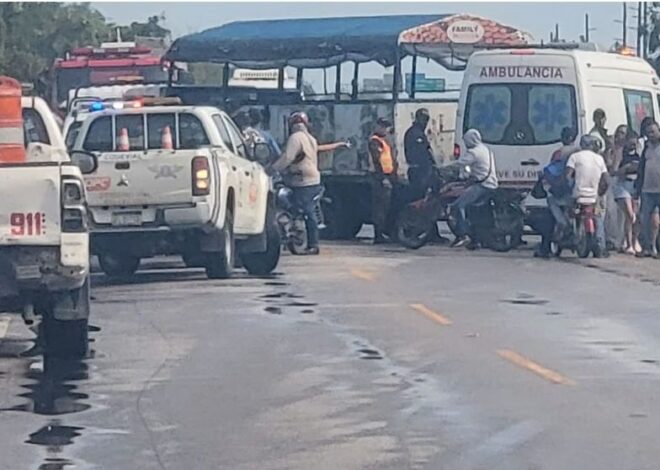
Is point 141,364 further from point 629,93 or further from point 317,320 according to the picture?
point 629,93

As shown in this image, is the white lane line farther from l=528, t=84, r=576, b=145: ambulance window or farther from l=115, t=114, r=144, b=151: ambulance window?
l=528, t=84, r=576, b=145: ambulance window

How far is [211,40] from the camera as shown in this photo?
3334cm

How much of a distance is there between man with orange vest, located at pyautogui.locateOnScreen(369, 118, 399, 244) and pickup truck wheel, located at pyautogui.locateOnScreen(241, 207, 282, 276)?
17.4 feet

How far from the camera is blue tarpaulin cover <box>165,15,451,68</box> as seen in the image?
Result: 30219 mm

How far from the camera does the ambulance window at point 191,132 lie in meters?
20.9

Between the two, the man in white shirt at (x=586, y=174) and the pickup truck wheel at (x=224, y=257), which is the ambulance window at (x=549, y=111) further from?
the pickup truck wheel at (x=224, y=257)

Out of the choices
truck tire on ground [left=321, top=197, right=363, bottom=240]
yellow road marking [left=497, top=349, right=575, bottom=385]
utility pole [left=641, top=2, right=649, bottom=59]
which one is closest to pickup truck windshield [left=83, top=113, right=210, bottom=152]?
yellow road marking [left=497, top=349, right=575, bottom=385]

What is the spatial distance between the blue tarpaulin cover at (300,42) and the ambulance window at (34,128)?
14.5 m

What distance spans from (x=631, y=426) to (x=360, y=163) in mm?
18272

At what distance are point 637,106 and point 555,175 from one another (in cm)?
426

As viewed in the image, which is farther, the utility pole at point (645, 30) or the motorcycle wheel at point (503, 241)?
the utility pole at point (645, 30)

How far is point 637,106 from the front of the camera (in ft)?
95.0

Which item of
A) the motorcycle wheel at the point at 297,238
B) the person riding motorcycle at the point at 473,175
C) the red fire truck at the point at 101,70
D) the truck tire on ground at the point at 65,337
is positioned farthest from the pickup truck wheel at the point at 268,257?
the red fire truck at the point at 101,70

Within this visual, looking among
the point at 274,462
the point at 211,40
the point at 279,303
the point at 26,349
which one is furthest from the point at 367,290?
the point at 211,40
